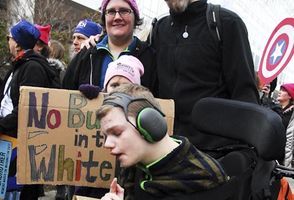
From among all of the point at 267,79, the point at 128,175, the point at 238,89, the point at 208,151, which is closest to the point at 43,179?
the point at 128,175

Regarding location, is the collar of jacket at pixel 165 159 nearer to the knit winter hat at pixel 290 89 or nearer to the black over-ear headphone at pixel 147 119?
the black over-ear headphone at pixel 147 119

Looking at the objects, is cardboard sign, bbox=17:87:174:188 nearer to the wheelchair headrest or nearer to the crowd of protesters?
the crowd of protesters

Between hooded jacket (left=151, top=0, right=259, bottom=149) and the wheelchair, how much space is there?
35cm

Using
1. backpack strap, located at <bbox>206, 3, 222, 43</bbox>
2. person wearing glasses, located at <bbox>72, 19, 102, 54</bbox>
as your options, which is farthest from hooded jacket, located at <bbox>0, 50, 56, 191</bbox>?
backpack strap, located at <bbox>206, 3, 222, 43</bbox>

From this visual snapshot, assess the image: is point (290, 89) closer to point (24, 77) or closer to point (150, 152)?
point (24, 77)

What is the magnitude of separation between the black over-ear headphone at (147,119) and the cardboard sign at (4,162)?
1.80m

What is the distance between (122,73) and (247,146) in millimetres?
750

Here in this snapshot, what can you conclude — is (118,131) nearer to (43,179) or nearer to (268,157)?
(268,157)

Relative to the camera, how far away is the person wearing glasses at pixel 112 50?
2.84 metres

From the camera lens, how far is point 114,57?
287cm

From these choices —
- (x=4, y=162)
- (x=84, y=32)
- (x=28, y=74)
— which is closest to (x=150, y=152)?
(x=4, y=162)

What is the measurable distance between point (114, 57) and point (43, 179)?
0.80m

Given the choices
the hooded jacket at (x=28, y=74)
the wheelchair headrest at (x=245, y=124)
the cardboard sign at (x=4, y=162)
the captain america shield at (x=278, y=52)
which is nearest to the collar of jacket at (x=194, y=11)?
the wheelchair headrest at (x=245, y=124)

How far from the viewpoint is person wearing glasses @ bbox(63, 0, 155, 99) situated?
2.84 meters
